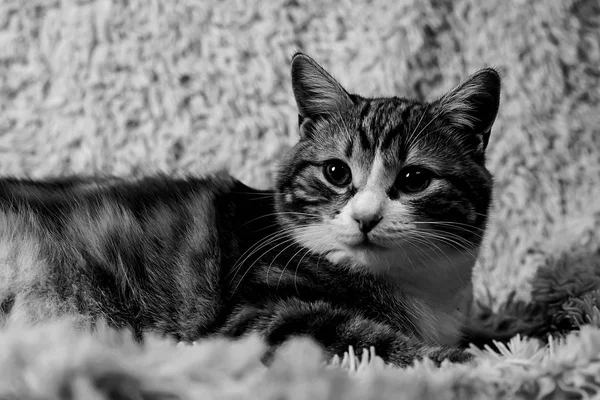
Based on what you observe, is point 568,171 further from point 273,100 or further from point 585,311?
point 273,100

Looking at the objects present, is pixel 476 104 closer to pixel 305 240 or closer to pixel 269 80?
pixel 305 240

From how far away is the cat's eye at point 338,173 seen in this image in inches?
38.7

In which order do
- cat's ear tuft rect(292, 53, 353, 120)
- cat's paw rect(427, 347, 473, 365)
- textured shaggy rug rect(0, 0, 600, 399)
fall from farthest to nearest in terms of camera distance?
textured shaggy rug rect(0, 0, 600, 399) < cat's ear tuft rect(292, 53, 353, 120) < cat's paw rect(427, 347, 473, 365)

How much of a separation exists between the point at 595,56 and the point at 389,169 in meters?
0.83

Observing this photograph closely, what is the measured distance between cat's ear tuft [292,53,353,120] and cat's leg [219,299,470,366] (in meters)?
0.33

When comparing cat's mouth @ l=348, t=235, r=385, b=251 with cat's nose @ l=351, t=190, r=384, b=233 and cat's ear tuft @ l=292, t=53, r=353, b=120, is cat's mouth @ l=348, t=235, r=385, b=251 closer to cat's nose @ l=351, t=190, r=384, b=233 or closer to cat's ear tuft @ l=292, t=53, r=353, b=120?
cat's nose @ l=351, t=190, r=384, b=233

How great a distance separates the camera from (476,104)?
103 centimetres

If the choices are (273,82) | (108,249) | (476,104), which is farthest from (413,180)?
(273,82)

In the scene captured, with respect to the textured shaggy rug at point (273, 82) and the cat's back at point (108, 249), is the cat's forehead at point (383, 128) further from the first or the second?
the textured shaggy rug at point (273, 82)

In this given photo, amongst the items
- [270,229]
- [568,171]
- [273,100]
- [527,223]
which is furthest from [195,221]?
[568,171]

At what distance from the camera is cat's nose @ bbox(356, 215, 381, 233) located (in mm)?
889

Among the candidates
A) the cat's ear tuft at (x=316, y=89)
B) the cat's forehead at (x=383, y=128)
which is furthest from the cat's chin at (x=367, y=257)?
the cat's ear tuft at (x=316, y=89)

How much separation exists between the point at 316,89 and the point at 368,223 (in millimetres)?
283

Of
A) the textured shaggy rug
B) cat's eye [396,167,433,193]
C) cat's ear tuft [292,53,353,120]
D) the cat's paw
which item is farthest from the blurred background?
the cat's paw
